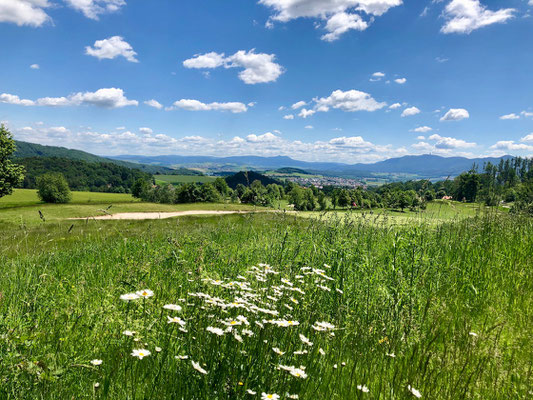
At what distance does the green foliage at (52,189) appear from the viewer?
82.8 metres

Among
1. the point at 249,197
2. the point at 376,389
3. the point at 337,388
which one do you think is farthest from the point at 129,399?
the point at 249,197

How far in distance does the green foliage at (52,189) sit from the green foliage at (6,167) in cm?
2594

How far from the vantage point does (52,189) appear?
82.4 meters

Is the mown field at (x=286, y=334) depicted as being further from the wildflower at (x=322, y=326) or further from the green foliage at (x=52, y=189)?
the green foliage at (x=52, y=189)

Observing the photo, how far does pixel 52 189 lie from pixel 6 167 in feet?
92.2

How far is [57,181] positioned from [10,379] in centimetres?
10361

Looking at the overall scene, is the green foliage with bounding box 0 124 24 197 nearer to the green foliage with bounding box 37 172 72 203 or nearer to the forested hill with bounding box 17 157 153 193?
the green foliage with bounding box 37 172 72 203

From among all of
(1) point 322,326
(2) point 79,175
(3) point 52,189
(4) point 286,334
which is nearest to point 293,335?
(4) point 286,334

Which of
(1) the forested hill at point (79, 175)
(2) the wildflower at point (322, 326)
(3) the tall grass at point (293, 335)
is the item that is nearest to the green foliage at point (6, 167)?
(3) the tall grass at point (293, 335)

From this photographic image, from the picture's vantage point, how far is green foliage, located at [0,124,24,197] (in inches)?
2195

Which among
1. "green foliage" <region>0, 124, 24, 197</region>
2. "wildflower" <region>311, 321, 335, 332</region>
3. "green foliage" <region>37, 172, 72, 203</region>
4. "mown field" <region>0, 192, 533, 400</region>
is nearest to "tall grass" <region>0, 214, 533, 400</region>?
"mown field" <region>0, 192, 533, 400</region>

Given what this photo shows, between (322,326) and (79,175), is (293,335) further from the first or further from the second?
(79,175)

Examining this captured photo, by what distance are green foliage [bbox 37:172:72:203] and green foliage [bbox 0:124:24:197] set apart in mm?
25941

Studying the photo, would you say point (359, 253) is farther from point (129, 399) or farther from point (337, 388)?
point (129, 399)
